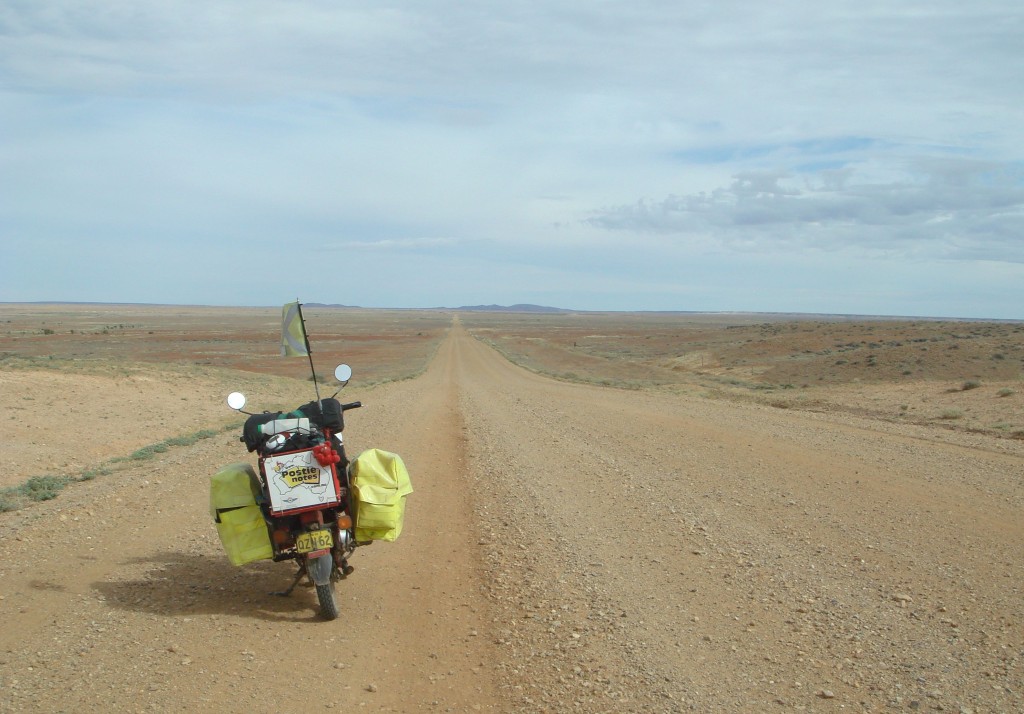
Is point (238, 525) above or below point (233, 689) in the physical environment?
above

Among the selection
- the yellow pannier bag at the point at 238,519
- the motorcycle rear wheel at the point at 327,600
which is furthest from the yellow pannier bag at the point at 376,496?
the yellow pannier bag at the point at 238,519

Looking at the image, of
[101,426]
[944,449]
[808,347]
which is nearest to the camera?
[944,449]

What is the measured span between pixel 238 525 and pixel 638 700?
10.8ft

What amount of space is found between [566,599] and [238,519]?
103 inches

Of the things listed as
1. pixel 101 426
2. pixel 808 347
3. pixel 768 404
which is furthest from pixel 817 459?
pixel 808 347

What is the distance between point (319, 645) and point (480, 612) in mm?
1270

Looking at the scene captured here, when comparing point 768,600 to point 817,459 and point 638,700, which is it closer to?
point 638,700

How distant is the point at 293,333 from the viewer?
23.2 ft

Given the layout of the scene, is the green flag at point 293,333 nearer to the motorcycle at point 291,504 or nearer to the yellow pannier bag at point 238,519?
the motorcycle at point 291,504

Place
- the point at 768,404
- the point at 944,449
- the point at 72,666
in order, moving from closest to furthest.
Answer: the point at 72,666
the point at 944,449
the point at 768,404

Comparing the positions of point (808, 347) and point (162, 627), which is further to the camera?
point (808, 347)

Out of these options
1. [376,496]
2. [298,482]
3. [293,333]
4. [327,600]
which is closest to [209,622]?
[327,600]

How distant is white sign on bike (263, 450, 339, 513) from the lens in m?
6.19

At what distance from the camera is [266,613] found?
6.29 meters
